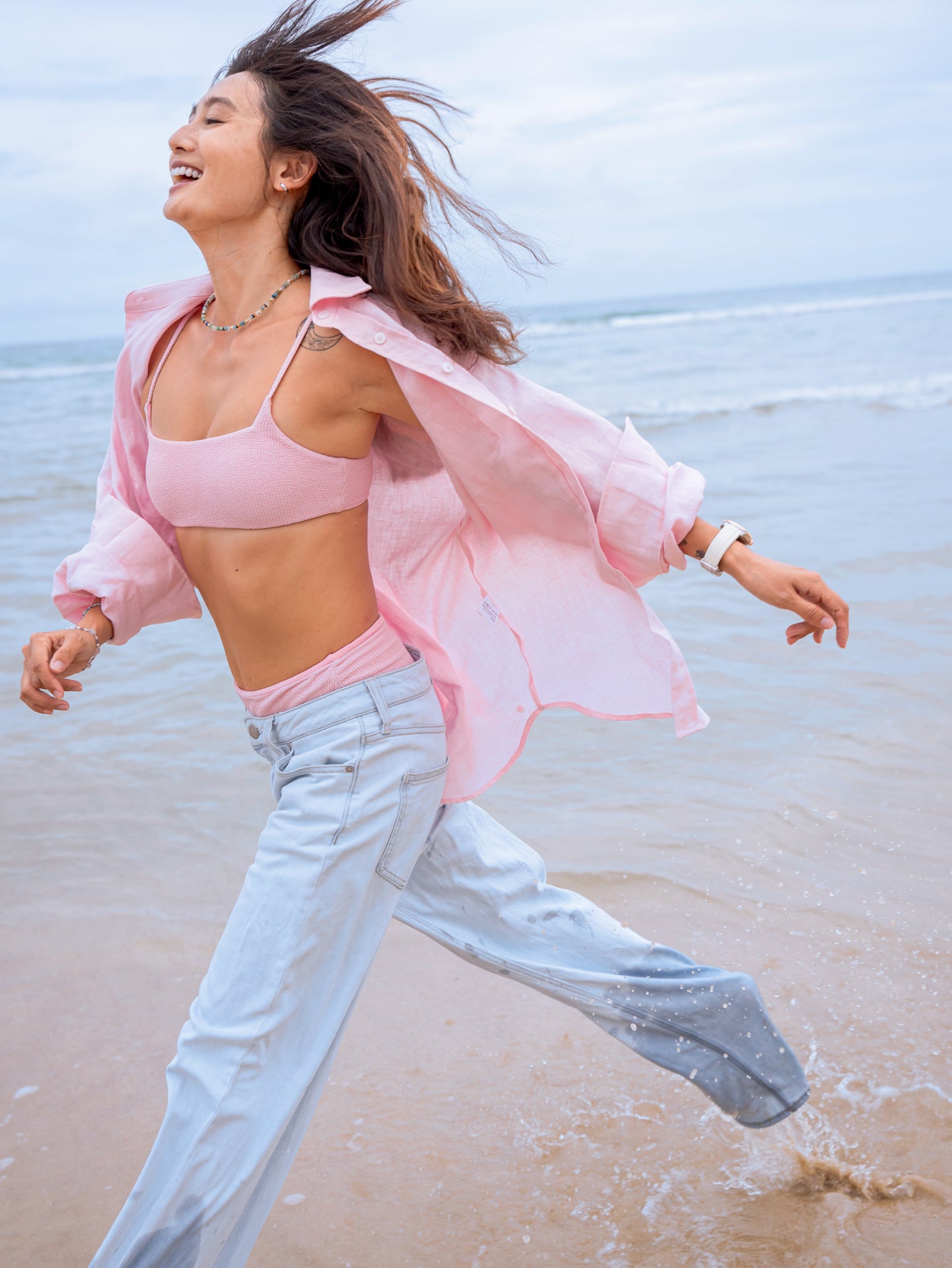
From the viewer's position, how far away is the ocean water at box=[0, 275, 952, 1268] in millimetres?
2480

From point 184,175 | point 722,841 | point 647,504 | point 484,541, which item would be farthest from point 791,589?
point 722,841

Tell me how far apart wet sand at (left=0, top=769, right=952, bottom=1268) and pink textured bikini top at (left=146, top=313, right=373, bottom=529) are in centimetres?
147

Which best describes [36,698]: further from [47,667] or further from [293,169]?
[293,169]

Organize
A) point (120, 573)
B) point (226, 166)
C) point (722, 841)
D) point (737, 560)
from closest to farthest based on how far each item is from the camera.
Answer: point (737, 560) < point (226, 166) < point (120, 573) < point (722, 841)

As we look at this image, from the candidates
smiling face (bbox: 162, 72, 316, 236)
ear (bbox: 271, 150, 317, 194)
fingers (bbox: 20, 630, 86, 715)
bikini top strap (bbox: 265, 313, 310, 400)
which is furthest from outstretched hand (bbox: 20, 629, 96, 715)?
ear (bbox: 271, 150, 317, 194)

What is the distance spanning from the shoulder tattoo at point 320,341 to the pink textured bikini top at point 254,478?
0.04 ft

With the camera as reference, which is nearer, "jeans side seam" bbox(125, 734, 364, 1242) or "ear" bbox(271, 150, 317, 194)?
"jeans side seam" bbox(125, 734, 364, 1242)

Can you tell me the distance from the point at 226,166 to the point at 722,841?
263 cm

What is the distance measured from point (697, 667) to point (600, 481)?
3366mm

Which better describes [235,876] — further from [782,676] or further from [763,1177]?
[782,676]

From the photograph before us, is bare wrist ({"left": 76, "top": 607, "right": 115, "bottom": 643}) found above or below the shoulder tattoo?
below

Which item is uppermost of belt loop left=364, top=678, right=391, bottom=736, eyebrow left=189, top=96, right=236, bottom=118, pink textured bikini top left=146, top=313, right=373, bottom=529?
eyebrow left=189, top=96, right=236, bottom=118

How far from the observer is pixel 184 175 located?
2143mm

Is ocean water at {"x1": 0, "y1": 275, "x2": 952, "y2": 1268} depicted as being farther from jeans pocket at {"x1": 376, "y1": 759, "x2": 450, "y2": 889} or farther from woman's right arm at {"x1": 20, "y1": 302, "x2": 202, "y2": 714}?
woman's right arm at {"x1": 20, "y1": 302, "x2": 202, "y2": 714}
